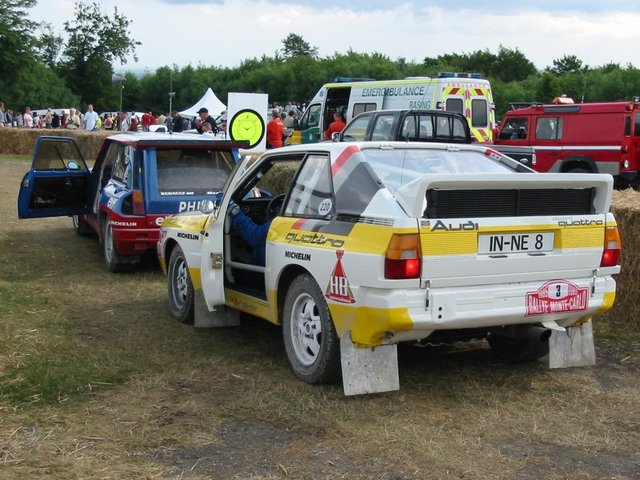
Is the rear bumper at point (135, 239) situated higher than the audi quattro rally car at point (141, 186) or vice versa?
the audi quattro rally car at point (141, 186)

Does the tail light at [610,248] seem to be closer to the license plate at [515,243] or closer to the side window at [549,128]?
the license plate at [515,243]

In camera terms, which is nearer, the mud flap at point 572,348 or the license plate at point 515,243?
the license plate at point 515,243

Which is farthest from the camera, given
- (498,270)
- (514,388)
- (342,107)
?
(342,107)

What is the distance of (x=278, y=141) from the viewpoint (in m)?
20.9

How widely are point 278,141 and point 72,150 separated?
10068 mm

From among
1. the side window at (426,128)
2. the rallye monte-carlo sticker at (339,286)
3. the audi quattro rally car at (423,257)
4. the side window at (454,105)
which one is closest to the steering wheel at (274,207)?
the audi quattro rally car at (423,257)

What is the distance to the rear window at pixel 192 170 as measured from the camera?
30.7 ft

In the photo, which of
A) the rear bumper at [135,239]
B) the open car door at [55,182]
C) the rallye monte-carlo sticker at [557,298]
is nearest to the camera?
the rallye monte-carlo sticker at [557,298]

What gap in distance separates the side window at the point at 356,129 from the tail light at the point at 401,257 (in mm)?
12565

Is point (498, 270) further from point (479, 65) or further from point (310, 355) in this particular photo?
point (479, 65)

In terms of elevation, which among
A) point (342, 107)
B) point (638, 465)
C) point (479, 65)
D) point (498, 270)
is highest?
point (479, 65)

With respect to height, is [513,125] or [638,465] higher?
[513,125]

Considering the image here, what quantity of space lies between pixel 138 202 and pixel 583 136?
13269 millimetres

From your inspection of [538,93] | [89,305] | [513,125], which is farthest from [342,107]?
[538,93]
